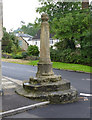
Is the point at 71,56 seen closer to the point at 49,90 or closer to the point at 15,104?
the point at 49,90

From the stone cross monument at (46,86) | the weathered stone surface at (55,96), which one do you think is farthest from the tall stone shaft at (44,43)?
the weathered stone surface at (55,96)

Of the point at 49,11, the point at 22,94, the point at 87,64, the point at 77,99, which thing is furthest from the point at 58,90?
the point at 49,11

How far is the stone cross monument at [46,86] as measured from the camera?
711 centimetres

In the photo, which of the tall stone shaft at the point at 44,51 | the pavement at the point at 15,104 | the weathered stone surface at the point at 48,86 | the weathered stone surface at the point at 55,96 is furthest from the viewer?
the tall stone shaft at the point at 44,51

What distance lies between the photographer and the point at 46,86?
24.4 feet

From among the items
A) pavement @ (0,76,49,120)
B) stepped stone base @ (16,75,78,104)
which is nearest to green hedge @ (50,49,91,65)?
stepped stone base @ (16,75,78,104)

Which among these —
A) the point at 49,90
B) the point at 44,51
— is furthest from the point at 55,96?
the point at 44,51

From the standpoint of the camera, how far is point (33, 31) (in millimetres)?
103250

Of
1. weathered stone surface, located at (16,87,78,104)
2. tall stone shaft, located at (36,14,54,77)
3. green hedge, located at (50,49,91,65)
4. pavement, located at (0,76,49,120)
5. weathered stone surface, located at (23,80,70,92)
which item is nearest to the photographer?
pavement, located at (0,76,49,120)

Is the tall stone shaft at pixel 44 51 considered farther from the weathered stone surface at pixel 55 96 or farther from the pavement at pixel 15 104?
the pavement at pixel 15 104

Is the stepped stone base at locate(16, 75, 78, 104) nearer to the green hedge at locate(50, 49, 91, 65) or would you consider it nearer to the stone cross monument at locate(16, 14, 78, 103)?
the stone cross monument at locate(16, 14, 78, 103)

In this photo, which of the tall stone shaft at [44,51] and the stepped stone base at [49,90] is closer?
the stepped stone base at [49,90]

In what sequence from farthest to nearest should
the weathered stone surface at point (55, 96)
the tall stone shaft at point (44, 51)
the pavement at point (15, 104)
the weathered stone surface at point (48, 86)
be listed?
the tall stone shaft at point (44, 51)
the weathered stone surface at point (48, 86)
the weathered stone surface at point (55, 96)
the pavement at point (15, 104)

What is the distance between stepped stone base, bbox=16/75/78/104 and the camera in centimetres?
708
